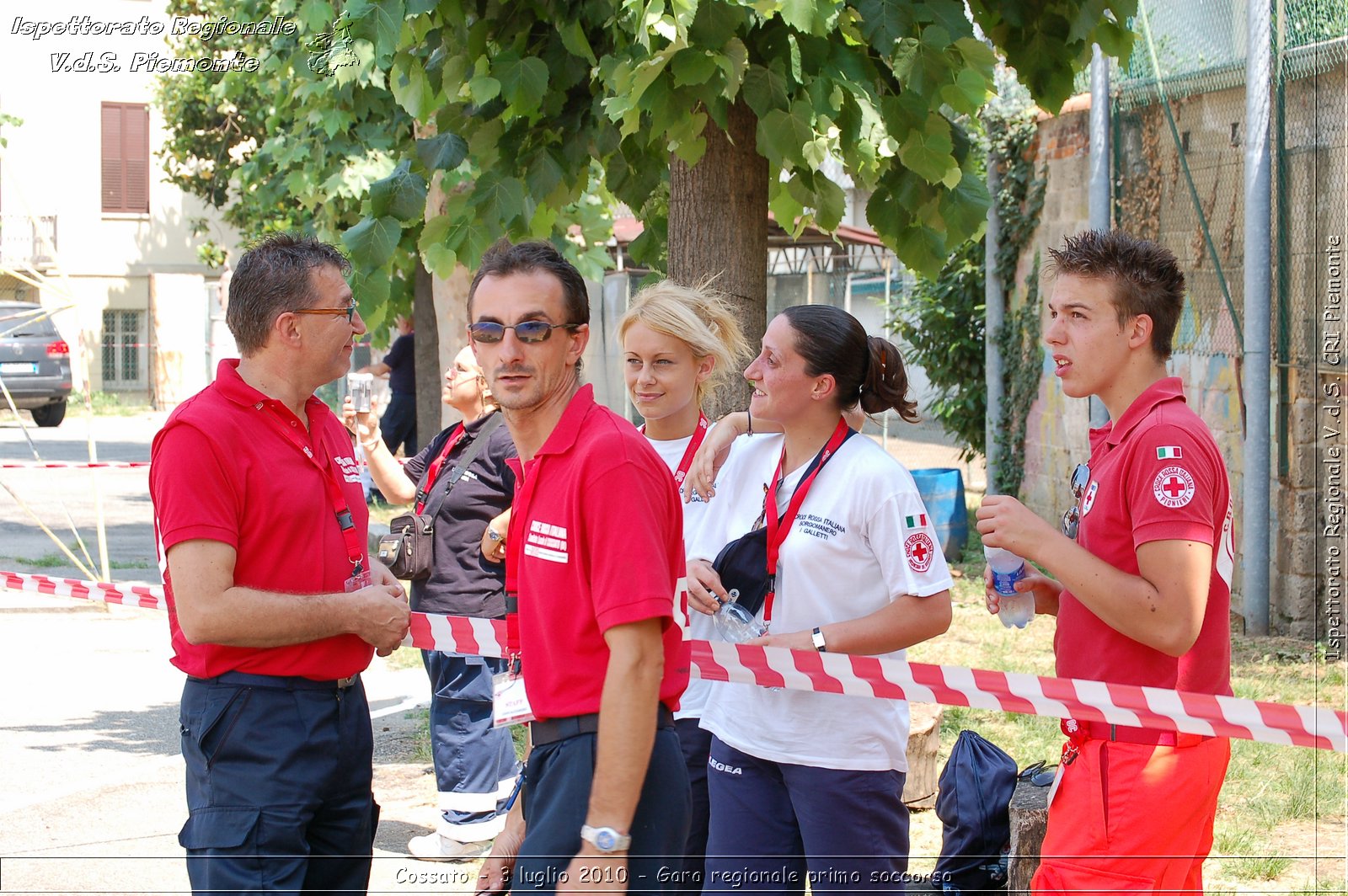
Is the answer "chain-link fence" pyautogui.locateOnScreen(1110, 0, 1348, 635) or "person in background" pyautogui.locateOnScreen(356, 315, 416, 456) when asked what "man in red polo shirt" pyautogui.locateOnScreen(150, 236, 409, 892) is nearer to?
"chain-link fence" pyautogui.locateOnScreen(1110, 0, 1348, 635)

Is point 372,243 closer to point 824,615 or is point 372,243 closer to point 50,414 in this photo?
point 824,615

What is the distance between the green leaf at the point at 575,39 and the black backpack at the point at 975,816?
275 centimetres

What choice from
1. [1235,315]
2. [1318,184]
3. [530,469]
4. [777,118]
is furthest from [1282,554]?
[530,469]

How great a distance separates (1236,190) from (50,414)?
848 inches

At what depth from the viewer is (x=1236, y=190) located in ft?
28.0

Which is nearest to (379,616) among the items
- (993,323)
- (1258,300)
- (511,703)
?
(511,703)

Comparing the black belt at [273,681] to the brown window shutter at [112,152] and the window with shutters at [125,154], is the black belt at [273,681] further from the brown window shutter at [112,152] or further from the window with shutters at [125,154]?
the brown window shutter at [112,152]

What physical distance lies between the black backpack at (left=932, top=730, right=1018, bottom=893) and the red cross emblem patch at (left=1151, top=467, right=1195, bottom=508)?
188 centimetres

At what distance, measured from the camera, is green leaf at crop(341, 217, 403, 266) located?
4.59m

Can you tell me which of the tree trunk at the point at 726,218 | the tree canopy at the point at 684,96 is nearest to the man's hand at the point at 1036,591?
the tree canopy at the point at 684,96

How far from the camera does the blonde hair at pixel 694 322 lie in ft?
13.9

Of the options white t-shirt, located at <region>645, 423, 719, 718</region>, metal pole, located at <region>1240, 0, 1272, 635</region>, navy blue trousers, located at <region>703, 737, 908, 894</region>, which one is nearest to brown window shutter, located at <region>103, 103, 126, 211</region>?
metal pole, located at <region>1240, 0, 1272, 635</region>

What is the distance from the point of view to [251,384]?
3.29 m

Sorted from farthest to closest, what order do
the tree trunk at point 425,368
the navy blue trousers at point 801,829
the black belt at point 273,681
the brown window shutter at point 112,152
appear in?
the brown window shutter at point 112,152
the tree trunk at point 425,368
the navy blue trousers at point 801,829
the black belt at point 273,681
